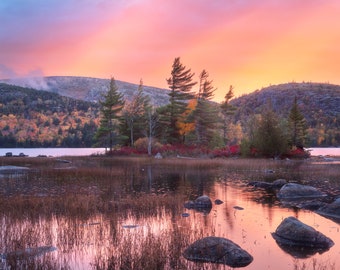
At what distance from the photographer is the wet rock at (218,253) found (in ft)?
33.9

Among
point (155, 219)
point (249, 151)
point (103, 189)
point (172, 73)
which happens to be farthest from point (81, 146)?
point (155, 219)

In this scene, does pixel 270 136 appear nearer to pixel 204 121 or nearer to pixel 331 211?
pixel 204 121

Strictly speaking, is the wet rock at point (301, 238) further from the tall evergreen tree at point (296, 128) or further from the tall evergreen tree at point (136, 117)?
the tall evergreen tree at point (136, 117)

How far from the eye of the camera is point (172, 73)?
79750 millimetres

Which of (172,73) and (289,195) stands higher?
(172,73)

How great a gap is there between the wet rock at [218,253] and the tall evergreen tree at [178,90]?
217ft

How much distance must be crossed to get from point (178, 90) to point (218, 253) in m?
70.3

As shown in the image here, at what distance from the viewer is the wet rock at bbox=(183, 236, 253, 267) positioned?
10.3 m

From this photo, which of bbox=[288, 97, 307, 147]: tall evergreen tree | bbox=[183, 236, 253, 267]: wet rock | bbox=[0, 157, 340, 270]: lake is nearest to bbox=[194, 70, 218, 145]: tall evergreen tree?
bbox=[288, 97, 307, 147]: tall evergreen tree

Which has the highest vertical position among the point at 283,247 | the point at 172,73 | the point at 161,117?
the point at 172,73

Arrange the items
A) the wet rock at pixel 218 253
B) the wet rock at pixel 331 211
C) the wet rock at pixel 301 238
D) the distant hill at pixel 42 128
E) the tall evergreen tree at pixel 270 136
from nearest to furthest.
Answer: the wet rock at pixel 218 253 → the wet rock at pixel 301 238 → the wet rock at pixel 331 211 → the tall evergreen tree at pixel 270 136 → the distant hill at pixel 42 128

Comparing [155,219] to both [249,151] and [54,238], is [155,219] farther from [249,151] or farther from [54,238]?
[249,151]

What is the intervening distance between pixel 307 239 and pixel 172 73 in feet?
228

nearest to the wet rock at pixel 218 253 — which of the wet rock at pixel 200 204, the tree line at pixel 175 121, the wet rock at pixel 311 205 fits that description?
the wet rock at pixel 200 204
